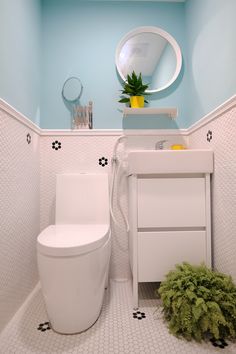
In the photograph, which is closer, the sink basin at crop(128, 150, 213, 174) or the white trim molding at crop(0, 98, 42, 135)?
the white trim molding at crop(0, 98, 42, 135)

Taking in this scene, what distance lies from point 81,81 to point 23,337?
1590mm

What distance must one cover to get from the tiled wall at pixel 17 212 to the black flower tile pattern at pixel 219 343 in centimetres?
95

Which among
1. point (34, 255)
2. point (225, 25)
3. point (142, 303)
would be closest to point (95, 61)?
point (225, 25)

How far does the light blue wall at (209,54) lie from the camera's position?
1117mm

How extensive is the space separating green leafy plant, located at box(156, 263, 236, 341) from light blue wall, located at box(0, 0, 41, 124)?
1.23m

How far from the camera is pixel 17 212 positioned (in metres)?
1.24

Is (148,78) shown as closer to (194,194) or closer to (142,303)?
(194,194)

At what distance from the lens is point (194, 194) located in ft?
4.09

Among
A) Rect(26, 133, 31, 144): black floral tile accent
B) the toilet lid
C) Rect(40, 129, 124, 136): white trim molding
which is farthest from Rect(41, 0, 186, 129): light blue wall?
the toilet lid

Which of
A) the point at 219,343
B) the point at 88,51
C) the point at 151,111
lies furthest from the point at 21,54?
the point at 219,343

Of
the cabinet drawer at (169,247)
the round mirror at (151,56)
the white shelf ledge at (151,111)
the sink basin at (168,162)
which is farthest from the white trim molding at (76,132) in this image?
the cabinet drawer at (169,247)

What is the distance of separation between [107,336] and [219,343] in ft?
1.59

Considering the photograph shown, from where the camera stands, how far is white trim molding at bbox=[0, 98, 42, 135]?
1.09m

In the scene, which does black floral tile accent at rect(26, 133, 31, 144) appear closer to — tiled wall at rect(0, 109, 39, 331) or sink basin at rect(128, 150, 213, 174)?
tiled wall at rect(0, 109, 39, 331)
